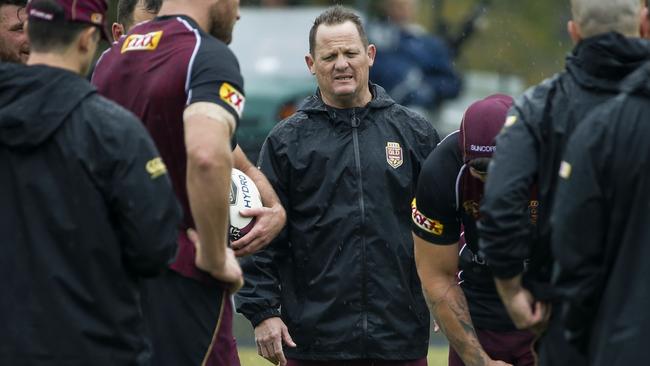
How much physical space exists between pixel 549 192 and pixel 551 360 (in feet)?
2.12

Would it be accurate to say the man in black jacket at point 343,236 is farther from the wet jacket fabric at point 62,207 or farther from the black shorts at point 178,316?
the wet jacket fabric at point 62,207

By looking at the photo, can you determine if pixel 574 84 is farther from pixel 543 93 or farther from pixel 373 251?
pixel 373 251

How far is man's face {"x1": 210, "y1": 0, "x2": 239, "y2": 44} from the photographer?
6051mm

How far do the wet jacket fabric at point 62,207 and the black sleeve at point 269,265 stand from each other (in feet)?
7.90

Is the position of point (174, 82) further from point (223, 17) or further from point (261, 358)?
point (261, 358)

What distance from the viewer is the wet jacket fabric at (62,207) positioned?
16.5ft

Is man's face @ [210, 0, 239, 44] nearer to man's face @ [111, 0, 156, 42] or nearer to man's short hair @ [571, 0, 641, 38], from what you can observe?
man's face @ [111, 0, 156, 42]

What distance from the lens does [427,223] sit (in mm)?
6887

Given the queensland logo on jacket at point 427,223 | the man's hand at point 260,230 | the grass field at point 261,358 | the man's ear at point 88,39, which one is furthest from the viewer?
the grass field at point 261,358

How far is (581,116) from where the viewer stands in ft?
17.8

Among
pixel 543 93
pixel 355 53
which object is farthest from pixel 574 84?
pixel 355 53

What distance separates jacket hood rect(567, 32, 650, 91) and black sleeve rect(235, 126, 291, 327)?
7.86ft

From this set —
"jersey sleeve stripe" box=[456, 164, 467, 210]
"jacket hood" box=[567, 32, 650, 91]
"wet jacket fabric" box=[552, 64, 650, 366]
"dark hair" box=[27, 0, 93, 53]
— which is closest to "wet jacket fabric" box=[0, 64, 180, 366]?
"dark hair" box=[27, 0, 93, 53]

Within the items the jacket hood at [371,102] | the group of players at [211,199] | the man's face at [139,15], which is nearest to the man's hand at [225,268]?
the group of players at [211,199]
